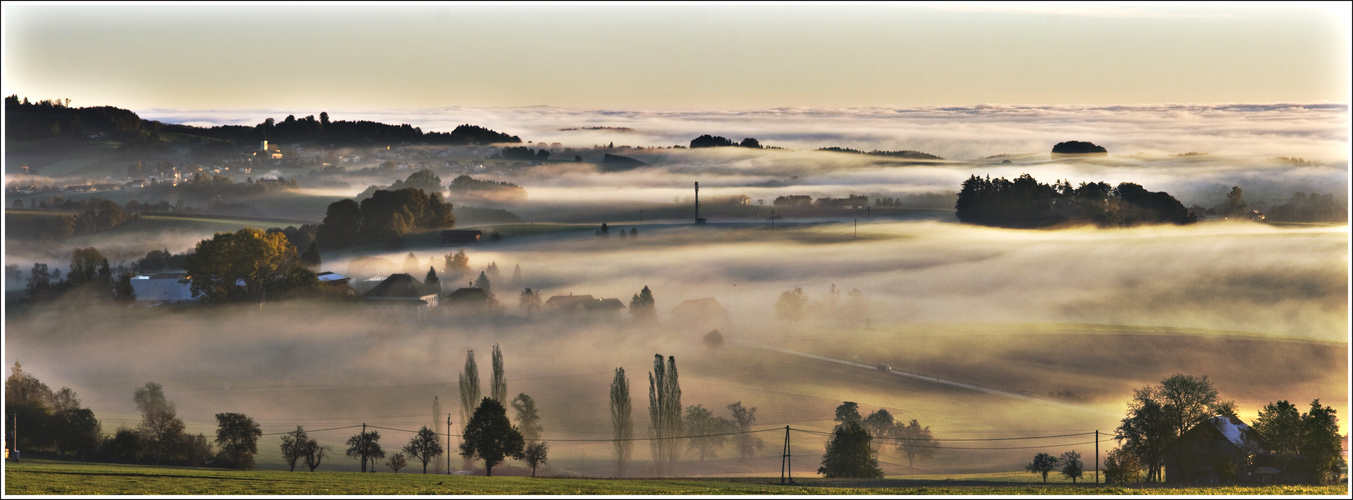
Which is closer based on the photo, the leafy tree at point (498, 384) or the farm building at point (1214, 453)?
the farm building at point (1214, 453)

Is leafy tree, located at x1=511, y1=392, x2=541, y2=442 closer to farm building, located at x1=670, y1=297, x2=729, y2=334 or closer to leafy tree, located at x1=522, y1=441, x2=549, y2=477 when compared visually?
leafy tree, located at x1=522, y1=441, x2=549, y2=477

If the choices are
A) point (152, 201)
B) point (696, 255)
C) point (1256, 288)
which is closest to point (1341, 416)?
point (1256, 288)

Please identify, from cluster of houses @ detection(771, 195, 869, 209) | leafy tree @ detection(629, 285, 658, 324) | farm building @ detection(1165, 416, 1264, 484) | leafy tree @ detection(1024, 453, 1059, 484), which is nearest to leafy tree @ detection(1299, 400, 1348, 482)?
farm building @ detection(1165, 416, 1264, 484)

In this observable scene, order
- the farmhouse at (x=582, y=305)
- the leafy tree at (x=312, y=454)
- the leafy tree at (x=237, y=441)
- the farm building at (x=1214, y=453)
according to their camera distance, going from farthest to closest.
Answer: the farmhouse at (x=582, y=305) < the leafy tree at (x=312, y=454) < the leafy tree at (x=237, y=441) < the farm building at (x=1214, y=453)

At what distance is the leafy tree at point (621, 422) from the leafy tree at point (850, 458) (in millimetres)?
27754

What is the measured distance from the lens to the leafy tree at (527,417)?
9947cm

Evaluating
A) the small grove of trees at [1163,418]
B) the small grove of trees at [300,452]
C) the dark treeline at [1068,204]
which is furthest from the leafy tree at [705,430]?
the dark treeline at [1068,204]

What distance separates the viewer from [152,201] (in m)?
182

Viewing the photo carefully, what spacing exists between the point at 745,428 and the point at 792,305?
5780 cm

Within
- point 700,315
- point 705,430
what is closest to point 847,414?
point 705,430

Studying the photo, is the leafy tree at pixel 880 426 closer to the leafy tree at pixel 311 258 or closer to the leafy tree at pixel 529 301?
the leafy tree at pixel 529 301

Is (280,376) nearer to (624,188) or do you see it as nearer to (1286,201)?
(624,188)

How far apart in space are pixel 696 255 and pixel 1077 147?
184ft

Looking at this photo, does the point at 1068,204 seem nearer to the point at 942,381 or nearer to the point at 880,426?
the point at 942,381
